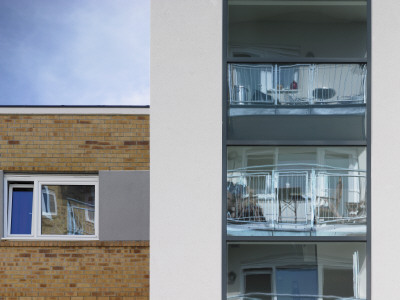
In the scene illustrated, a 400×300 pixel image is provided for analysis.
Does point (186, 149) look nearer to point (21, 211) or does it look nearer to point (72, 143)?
point (72, 143)

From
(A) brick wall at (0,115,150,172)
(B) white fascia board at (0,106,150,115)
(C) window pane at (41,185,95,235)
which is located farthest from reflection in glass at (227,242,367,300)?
(B) white fascia board at (0,106,150,115)

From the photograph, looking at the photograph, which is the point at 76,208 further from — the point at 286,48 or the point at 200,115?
the point at 286,48

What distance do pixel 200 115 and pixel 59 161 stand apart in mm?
2508

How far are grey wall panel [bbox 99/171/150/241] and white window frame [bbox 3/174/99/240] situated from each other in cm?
17

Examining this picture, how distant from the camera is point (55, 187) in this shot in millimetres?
5961

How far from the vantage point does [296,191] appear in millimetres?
4781

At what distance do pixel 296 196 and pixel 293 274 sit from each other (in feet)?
3.17

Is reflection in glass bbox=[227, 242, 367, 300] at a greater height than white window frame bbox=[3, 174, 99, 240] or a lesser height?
lesser

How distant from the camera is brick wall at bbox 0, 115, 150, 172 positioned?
231 inches

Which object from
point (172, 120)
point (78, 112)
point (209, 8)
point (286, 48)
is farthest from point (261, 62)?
point (78, 112)

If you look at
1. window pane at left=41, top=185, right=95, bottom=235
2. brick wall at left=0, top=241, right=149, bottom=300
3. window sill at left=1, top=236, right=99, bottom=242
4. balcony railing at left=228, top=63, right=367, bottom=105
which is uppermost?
balcony railing at left=228, top=63, right=367, bottom=105

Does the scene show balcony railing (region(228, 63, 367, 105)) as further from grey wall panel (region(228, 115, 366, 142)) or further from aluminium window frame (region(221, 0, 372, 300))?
grey wall panel (region(228, 115, 366, 142))

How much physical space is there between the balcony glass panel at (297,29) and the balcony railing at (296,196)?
4.93ft

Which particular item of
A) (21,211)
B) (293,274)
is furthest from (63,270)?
(293,274)
